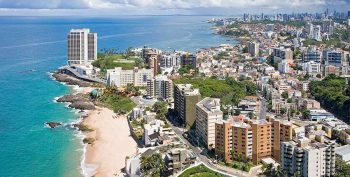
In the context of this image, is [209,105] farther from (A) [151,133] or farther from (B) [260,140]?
(B) [260,140]

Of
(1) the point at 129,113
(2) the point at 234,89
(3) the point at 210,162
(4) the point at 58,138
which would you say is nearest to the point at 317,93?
(2) the point at 234,89

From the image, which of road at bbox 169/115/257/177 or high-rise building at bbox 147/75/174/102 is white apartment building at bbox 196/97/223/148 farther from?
high-rise building at bbox 147/75/174/102

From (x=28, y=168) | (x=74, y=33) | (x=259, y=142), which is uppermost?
(x=74, y=33)

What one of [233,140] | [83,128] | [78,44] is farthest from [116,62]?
[233,140]

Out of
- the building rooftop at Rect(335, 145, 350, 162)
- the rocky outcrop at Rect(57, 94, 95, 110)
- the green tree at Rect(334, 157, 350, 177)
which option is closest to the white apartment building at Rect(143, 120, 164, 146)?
the building rooftop at Rect(335, 145, 350, 162)

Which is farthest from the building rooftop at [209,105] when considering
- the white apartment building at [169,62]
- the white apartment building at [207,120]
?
the white apartment building at [169,62]

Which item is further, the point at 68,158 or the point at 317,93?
the point at 317,93

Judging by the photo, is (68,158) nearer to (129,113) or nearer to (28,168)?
(28,168)
